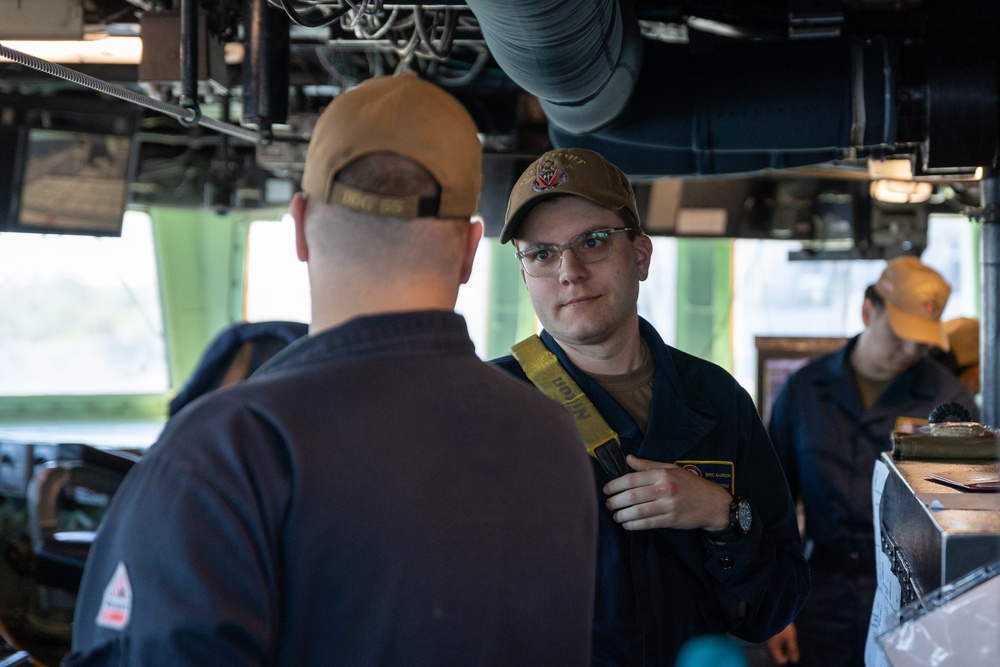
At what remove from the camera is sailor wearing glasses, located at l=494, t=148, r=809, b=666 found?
1.71 metres

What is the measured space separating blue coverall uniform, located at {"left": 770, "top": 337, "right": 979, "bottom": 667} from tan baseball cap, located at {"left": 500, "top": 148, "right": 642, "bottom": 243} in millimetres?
1625

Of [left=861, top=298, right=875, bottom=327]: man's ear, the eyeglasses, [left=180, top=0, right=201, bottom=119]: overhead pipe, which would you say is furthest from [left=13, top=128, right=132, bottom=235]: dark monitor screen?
the eyeglasses

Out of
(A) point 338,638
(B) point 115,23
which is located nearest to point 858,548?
(A) point 338,638

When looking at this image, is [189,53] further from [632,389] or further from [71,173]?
[71,173]

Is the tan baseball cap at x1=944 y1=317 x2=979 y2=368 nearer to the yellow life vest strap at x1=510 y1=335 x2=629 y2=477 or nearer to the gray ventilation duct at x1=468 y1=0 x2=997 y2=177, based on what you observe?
the gray ventilation duct at x1=468 y1=0 x2=997 y2=177

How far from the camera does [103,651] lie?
917 millimetres

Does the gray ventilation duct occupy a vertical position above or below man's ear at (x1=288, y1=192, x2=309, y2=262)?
above

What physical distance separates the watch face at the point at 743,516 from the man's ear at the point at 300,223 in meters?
0.98

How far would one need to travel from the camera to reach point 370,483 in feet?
3.18

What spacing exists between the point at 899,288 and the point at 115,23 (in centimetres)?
276

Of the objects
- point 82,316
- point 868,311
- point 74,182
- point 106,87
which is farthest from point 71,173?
→ point 868,311

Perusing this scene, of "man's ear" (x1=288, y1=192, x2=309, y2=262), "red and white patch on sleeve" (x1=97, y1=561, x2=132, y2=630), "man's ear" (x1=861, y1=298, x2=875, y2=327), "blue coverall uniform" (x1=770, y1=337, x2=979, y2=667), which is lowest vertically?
"blue coverall uniform" (x1=770, y1=337, x2=979, y2=667)

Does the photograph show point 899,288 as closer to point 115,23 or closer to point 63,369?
point 115,23

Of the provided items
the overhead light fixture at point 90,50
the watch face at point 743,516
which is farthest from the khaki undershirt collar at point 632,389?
the overhead light fixture at point 90,50
